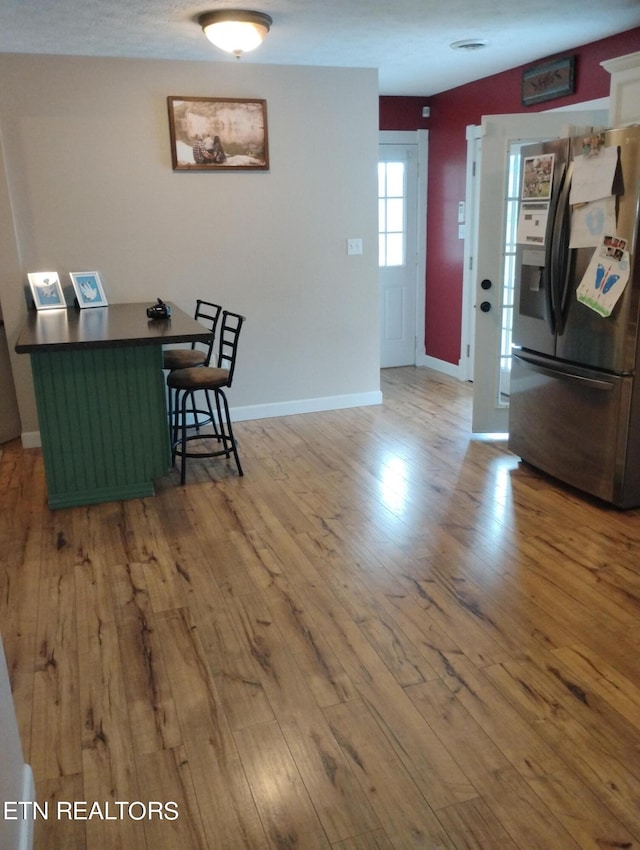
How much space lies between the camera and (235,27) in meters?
3.47

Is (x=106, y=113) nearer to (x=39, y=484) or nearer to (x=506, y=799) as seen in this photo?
(x=39, y=484)

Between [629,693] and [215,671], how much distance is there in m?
1.32

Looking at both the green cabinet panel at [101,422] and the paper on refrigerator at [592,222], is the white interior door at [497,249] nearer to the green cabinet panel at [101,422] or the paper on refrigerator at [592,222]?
the paper on refrigerator at [592,222]

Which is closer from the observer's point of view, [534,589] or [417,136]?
[534,589]

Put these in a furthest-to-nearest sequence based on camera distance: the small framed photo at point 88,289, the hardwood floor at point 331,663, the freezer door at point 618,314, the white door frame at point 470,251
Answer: the white door frame at point 470,251, the small framed photo at point 88,289, the freezer door at point 618,314, the hardwood floor at point 331,663

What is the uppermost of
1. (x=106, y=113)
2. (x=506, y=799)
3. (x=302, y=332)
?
(x=106, y=113)

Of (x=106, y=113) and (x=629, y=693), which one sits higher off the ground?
(x=106, y=113)

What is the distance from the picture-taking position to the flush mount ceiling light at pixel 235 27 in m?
3.44

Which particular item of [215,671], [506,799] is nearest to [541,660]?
[506,799]

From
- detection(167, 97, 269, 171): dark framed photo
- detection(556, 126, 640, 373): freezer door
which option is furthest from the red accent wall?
detection(556, 126, 640, 373): freezer door

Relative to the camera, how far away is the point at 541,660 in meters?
2.28

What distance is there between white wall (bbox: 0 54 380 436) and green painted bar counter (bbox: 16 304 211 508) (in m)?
0.98

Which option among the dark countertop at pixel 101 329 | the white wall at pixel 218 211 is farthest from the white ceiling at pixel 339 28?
the dark countertop at pixel 101 329

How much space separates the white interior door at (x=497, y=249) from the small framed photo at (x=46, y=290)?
2.71 m
